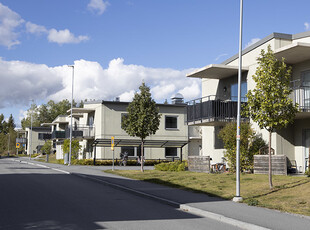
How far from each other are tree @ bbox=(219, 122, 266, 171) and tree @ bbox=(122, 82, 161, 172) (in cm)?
616

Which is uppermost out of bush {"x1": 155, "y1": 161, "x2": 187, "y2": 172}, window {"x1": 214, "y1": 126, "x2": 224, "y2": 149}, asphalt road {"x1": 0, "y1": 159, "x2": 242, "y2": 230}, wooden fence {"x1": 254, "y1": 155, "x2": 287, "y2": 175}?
window {"x1": 214, "y1": 126, "x2": 224, "y2": 149}

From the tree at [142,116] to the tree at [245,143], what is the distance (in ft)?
20.2

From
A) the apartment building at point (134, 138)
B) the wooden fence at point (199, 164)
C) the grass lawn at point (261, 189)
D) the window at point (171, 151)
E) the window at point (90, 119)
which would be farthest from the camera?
the window at point (90, 119)

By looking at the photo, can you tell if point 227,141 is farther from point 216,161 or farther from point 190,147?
point 190,147

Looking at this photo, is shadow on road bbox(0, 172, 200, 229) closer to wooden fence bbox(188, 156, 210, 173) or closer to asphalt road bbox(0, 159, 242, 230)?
asphalt road bbox(0, 159, 242, 230)

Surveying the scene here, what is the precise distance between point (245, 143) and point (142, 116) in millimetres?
7459

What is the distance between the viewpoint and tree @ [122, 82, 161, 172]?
87.5 feet

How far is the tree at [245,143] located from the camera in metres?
21.9

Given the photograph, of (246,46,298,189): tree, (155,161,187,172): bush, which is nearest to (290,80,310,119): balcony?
(246,46,298,189): tree

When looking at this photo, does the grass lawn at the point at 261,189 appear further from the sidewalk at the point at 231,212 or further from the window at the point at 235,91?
the window at the point at 235,91

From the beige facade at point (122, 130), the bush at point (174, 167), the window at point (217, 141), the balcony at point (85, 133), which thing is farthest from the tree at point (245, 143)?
the balcony at point (85, 133)

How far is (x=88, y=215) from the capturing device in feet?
33.0

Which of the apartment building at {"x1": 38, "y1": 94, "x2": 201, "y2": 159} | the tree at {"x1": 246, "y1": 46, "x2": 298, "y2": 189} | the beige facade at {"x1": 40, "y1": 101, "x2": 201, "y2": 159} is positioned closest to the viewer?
the tree at {"x1": 246, "y1": 46, "x2": 298, "y2": 189}

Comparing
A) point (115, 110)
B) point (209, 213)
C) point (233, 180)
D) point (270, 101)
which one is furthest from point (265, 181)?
point (115, 110)
